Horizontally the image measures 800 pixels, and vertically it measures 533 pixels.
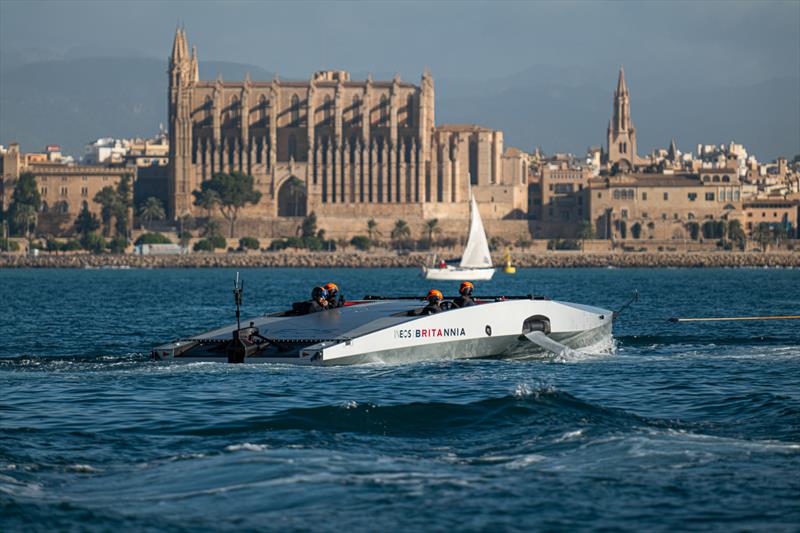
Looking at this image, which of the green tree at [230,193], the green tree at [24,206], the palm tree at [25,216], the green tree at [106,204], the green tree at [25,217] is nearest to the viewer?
the green tree at [230,193]

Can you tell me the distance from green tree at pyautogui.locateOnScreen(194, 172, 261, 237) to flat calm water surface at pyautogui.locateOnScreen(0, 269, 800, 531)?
521 feet

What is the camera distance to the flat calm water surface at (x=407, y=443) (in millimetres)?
17141

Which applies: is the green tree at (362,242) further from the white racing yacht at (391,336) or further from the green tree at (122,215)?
the white racing yacht at (391,336)

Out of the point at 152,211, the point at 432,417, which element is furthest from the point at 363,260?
the point at 432,417

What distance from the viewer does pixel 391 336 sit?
99.7 ft

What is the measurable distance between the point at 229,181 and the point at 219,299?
11787 cm

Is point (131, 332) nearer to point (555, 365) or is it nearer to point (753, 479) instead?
point (555, 365)

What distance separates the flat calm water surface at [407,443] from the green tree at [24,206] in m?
163

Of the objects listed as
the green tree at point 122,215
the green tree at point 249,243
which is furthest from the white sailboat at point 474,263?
the green tree at point 122,215

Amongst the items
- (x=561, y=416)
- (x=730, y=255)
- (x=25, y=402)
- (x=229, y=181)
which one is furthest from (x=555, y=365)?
(x=229, y=181)

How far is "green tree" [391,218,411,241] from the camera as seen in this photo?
19566cm

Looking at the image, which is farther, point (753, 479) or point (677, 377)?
point (677, 377)

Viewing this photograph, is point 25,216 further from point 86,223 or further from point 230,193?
point 230,193

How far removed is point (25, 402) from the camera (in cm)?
2552
